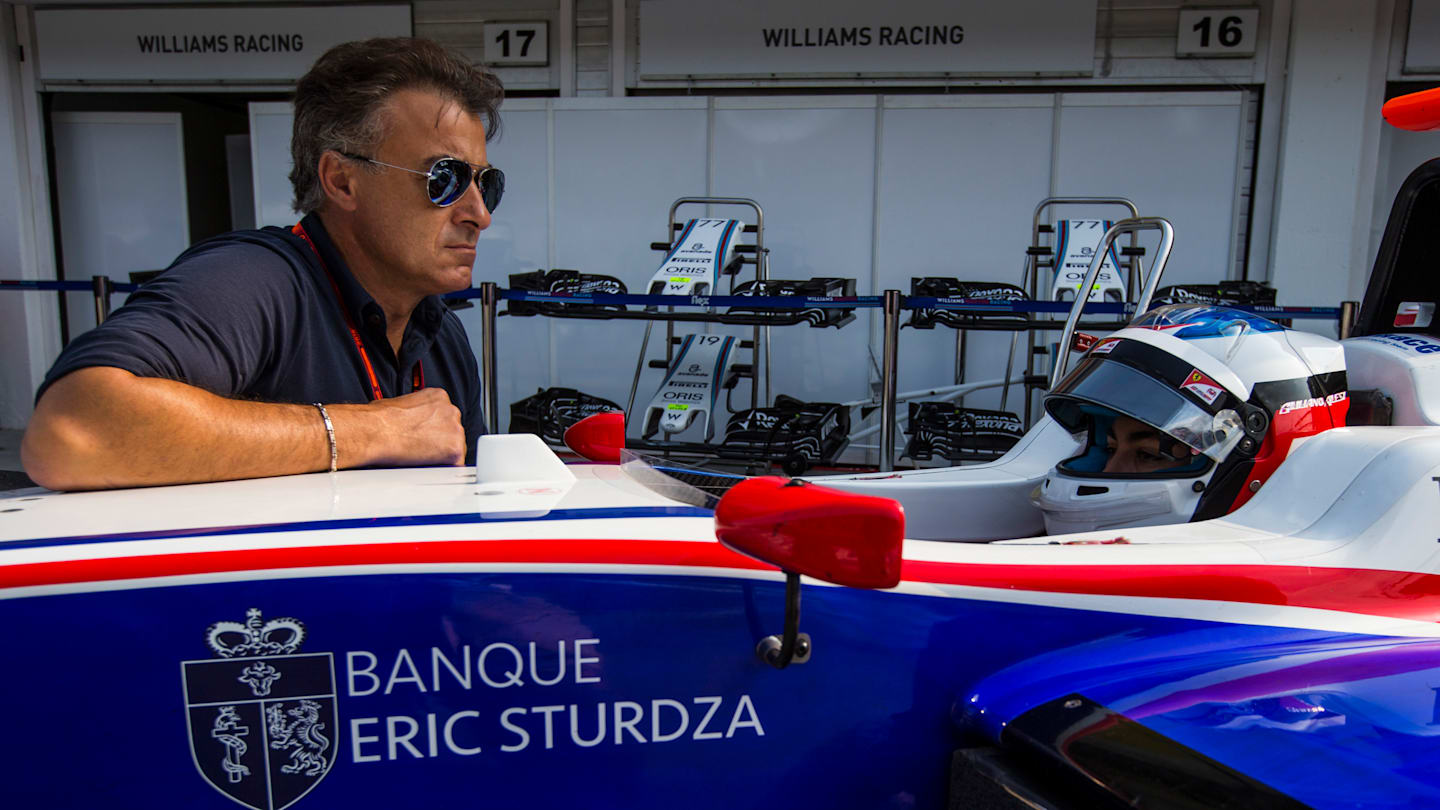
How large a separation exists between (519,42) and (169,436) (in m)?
6.81

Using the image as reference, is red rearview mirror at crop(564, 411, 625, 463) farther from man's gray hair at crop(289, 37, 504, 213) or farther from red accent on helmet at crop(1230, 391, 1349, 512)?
red accent on helmet at crop(1230, 391, 1349, 512)

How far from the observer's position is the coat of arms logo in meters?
0.94

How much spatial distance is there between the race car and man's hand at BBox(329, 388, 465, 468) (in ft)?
0.33

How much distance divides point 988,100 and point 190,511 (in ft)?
21.0

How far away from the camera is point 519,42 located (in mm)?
7266

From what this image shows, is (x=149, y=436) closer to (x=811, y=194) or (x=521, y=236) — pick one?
(x=811, y=194)

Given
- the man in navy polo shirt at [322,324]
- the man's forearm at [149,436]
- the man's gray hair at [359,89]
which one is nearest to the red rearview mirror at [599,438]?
the man in navy polo shirt at [322,324]

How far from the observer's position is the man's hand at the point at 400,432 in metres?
1.35

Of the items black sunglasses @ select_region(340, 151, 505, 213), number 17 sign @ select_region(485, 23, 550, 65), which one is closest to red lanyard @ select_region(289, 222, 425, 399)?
black sunglasses @ select_region(340, 151, 505, 213)

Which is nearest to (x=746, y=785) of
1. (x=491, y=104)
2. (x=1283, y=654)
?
(x=1283, y=654)

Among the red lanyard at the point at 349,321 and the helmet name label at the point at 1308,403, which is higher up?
the red lanyard at the point at 349,321

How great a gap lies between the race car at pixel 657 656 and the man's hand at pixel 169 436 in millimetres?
40

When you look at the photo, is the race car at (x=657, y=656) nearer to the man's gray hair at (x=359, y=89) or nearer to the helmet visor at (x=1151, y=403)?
the helmet visor at (x=1151, y=403)

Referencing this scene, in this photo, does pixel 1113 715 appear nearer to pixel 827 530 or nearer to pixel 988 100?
pixel 827 530
